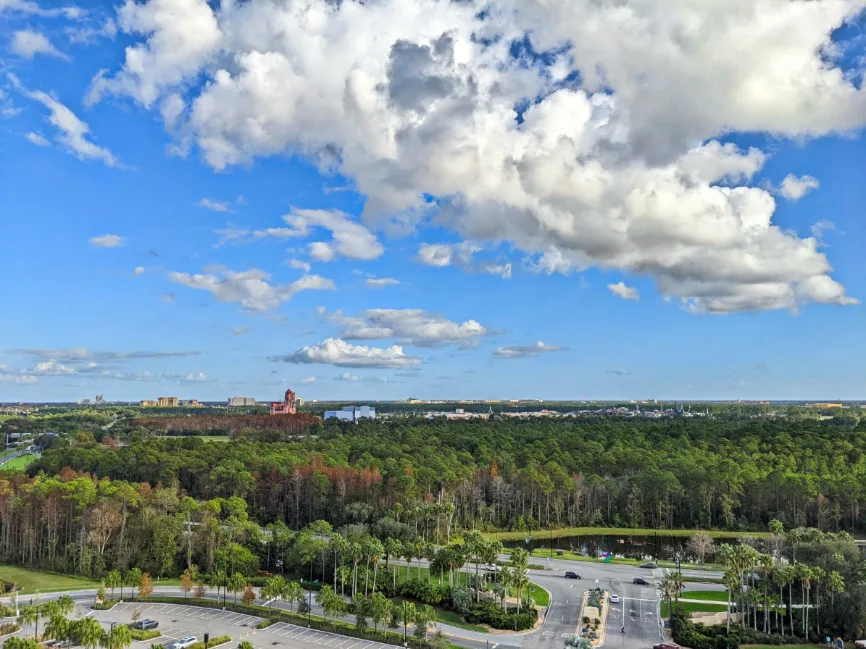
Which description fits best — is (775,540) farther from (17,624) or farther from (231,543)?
(17,624)

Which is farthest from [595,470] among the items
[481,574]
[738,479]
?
[481,574]

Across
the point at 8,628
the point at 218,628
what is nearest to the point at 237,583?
the point at 218,628

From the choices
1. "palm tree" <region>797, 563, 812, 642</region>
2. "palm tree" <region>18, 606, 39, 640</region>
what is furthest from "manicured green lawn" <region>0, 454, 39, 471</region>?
"palm tree" <region>797, 563, 812, 642</region>

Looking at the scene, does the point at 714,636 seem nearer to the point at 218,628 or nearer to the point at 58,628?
the point at 218,628

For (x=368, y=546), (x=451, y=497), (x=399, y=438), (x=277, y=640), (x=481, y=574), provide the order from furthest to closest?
(x=399, y=438) → (x=451, y=497) → (x=481, y=574) → (x=368, y=546) → (x=277, y=640)

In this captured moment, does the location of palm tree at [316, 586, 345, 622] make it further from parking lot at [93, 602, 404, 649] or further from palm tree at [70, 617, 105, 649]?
palm tree at [70, 617, 105, 649]

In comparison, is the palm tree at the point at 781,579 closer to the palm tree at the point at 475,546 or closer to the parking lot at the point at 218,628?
the palm tree at the point at 475,546
